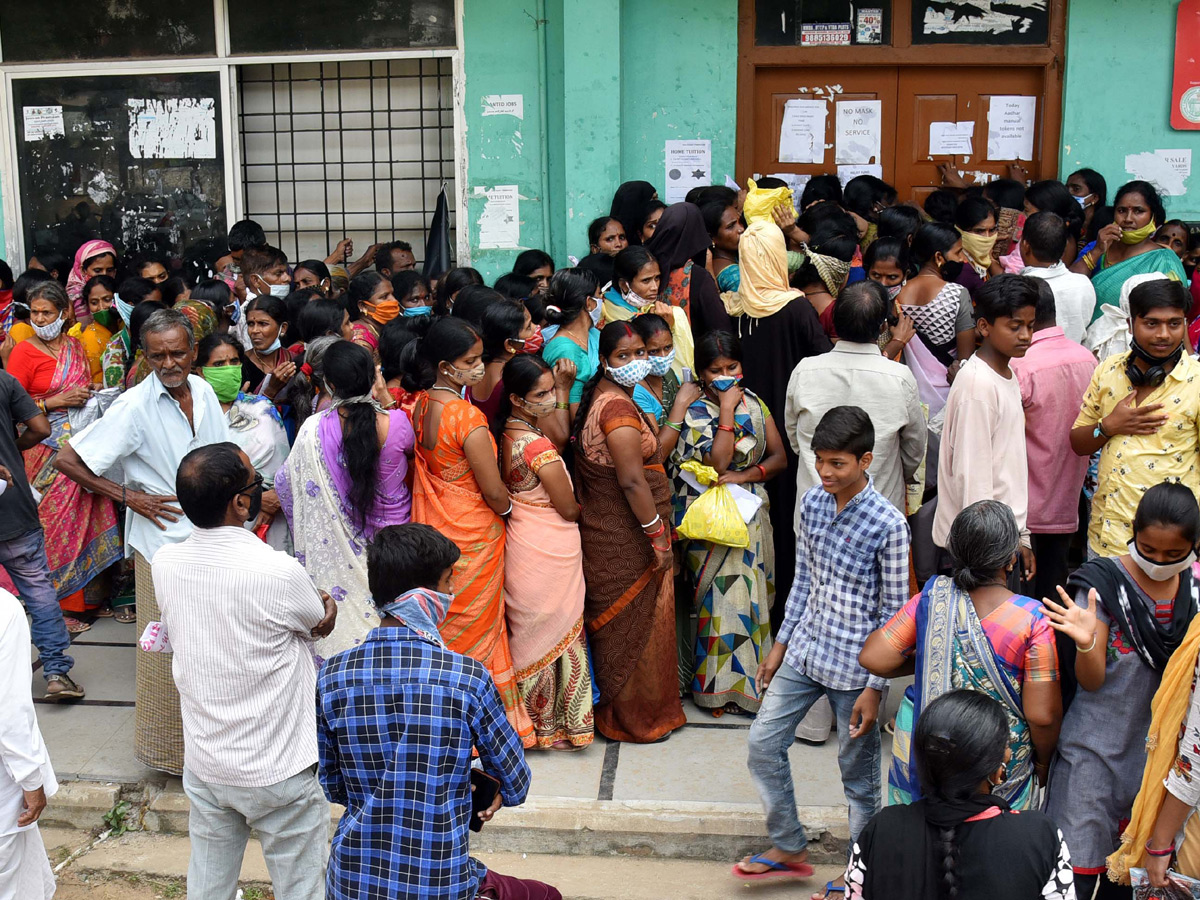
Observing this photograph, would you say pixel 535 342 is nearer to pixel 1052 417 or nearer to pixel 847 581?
pixel 847 581

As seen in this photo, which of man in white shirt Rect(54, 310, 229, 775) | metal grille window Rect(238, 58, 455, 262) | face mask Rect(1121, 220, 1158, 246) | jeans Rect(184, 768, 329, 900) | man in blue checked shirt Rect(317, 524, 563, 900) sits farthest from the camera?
metal grille window Rect(238, 58, 455, 262)

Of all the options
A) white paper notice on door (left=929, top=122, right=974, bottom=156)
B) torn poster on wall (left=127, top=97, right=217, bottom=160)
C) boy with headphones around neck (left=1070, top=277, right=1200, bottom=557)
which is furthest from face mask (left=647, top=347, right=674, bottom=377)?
torn poster on wall (left=127, top=97, right=217, bottom=160)

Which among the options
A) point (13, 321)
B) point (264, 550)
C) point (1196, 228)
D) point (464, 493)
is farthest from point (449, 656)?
point (1196, 228)

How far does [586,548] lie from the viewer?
5039 millimetres

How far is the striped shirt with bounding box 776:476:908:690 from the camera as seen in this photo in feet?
12.2

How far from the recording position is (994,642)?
3102 millimetres

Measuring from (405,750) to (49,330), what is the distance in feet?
13.9

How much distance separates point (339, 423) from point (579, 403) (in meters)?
1.07

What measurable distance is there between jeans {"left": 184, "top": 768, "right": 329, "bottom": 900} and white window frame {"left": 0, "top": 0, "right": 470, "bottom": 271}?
201 inches

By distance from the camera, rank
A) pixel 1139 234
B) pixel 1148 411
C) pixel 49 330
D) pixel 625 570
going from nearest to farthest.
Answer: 1. pixel 1148 411
2. pixel 625 570
3. pixel 49 330
4. pixel 1139 234

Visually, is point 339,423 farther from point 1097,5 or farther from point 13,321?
point 1097,5

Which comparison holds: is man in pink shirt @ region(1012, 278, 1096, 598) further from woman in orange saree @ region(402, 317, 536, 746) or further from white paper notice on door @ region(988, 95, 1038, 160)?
white paper notice on door @ region(988, 95, 1038, 160)

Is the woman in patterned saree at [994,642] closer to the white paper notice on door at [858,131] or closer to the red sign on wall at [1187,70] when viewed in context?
the white paper notice on door at [858,131]

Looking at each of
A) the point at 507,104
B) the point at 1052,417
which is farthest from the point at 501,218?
the point at 1052,417
